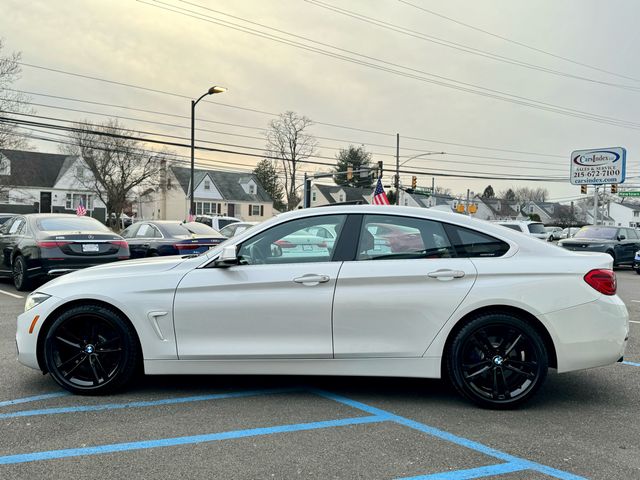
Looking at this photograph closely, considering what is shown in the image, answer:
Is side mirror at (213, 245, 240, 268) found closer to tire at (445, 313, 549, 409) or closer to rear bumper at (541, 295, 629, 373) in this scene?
tire at (445, 313, 549, 409)

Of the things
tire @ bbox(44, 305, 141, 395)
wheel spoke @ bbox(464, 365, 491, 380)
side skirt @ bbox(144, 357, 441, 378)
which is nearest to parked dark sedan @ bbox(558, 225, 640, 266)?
wheel spoke @ bbox(464, 365, 491, 380)

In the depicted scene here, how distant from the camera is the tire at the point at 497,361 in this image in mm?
3986

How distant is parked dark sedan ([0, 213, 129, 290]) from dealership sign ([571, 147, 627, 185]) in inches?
1219

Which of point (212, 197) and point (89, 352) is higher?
point (212, 197)

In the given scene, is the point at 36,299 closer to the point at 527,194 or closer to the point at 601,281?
the point at 601,281

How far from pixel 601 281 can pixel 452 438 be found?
168 centimetres

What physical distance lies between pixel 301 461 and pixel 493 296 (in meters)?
1.84

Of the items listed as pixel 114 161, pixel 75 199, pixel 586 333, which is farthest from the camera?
pixel 75 199

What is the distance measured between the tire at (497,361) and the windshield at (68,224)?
857cm

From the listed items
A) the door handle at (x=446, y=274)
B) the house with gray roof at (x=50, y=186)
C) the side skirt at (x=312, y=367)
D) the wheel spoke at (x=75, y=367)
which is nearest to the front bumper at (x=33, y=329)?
the wheel spoke at (x=75, y=367)

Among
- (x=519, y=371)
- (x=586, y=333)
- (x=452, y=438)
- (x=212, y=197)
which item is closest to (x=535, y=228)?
(x=586, y=333)

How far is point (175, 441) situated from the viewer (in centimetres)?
345

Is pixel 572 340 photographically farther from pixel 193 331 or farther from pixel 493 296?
pixel 193 331

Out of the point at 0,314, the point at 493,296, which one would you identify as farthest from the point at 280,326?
the point at 0,314
